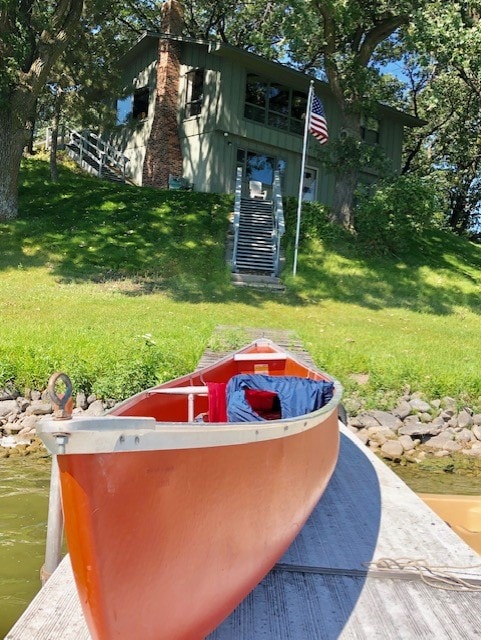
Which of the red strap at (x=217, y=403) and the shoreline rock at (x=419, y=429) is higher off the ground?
the red strap at (x=217, y=403)

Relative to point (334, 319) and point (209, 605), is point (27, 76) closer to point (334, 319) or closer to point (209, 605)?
point (334, 319)

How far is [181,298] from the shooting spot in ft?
52.1

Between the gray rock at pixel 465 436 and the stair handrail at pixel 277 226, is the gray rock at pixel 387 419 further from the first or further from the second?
the stair handrail at pixel 277 226

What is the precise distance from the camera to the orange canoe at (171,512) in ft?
8.82

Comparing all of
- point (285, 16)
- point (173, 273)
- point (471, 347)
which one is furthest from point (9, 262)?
point (471, 347)

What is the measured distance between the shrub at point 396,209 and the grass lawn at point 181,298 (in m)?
0.92

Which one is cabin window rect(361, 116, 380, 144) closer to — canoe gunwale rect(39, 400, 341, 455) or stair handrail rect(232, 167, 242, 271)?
stair handrail rect(232, 167, 242, 271)

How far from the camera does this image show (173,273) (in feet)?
58.5

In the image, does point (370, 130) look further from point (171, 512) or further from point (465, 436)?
point (171, 512)

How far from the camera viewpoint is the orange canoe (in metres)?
2.69

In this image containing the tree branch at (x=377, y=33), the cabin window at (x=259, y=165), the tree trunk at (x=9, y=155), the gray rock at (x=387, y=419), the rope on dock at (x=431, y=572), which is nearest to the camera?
the rope on dock at (x=431, y=572)

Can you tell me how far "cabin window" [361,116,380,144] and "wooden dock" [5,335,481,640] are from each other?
2449cm

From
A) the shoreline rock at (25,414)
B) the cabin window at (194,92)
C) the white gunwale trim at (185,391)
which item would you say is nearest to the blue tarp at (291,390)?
the white gunwale trim at (185,391)

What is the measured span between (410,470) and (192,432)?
6.66m
